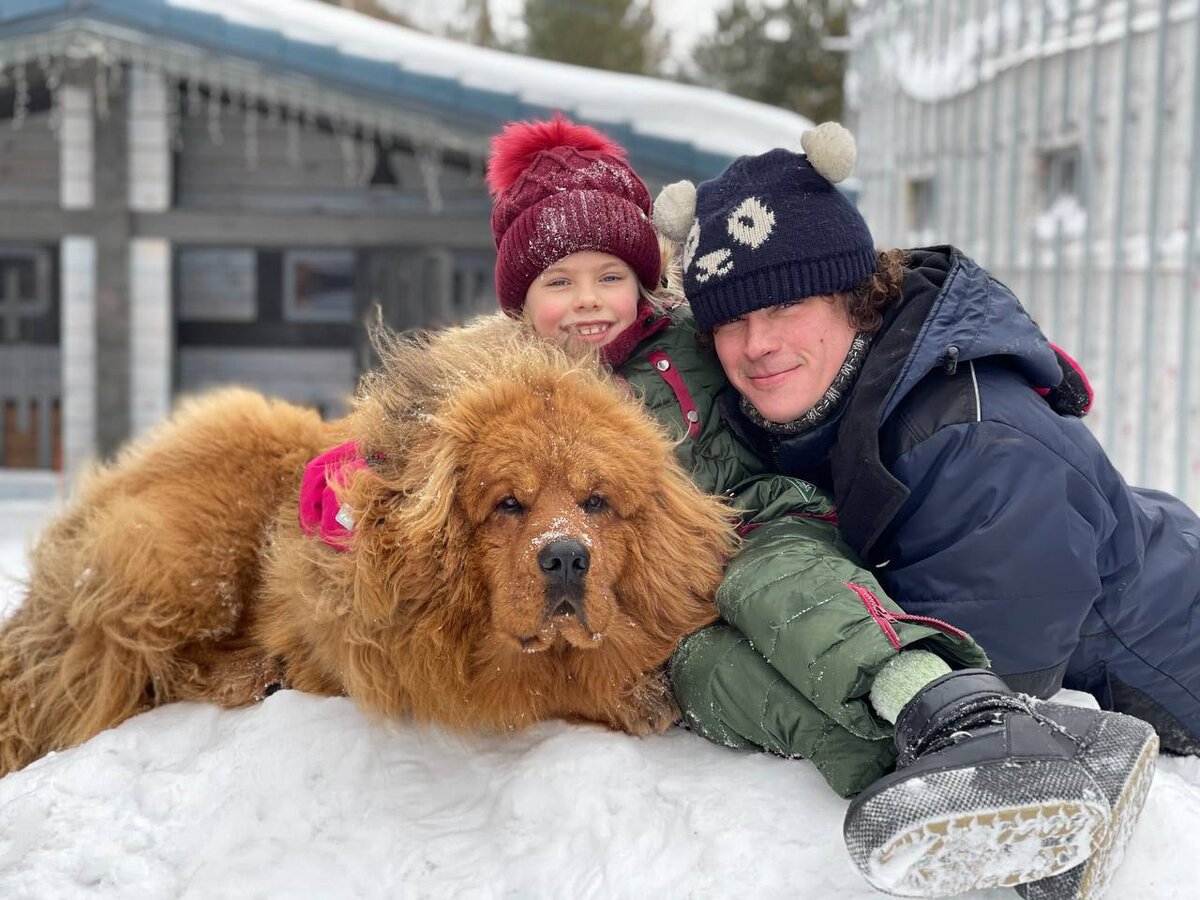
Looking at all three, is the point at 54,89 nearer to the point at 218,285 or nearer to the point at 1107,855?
the point at 218,285

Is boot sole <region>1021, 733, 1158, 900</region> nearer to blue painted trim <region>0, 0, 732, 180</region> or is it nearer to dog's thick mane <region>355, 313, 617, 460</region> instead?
dog's thick mane <region>355, 313, 617, 460</region>

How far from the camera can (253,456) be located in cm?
304

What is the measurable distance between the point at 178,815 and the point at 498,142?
2.07m

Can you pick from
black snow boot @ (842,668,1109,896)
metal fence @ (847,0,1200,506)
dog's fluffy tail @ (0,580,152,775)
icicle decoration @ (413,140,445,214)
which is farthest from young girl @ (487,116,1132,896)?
icicle decoration @ (413,140,445,214)

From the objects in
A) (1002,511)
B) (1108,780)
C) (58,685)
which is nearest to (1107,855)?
(1108,780)

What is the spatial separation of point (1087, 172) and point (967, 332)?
16.4ft

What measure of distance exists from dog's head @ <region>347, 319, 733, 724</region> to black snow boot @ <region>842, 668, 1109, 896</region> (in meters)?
0.68

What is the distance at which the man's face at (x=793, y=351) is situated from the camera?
2.62 metres

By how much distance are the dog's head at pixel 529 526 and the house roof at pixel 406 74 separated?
6095 mm

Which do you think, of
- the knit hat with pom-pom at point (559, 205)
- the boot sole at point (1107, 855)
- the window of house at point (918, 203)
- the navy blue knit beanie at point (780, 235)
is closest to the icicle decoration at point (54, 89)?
the knit hat with pom-pom at point (559, 205)

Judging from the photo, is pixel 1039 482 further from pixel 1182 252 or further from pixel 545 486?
pixel 1182 252

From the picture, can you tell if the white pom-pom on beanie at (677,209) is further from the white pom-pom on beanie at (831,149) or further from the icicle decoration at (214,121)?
the icicle decoration at (214,121)

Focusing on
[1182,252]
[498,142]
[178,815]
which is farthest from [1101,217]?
[178,815]

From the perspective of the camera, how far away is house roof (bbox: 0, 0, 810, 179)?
823 centimetres
